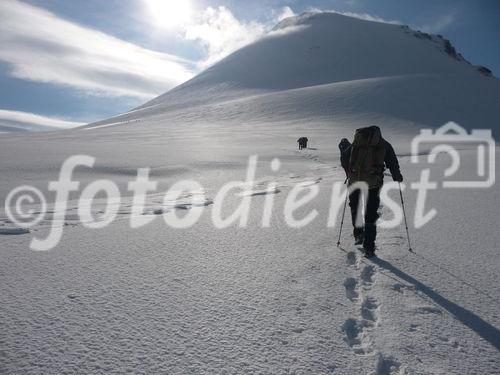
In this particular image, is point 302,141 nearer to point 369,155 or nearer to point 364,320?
point 369,155

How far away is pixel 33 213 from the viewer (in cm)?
636

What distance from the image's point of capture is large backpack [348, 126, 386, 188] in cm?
437

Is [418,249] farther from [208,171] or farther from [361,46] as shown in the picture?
[361,46]

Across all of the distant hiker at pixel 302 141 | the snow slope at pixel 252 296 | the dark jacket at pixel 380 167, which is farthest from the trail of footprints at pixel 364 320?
the distant hiker at pixel 302 141

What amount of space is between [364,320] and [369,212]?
191 centimetres

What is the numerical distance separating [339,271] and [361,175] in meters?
1.35

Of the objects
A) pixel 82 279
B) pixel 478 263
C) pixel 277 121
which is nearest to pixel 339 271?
pixel 478 263

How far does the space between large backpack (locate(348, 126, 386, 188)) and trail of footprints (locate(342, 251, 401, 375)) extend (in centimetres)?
113

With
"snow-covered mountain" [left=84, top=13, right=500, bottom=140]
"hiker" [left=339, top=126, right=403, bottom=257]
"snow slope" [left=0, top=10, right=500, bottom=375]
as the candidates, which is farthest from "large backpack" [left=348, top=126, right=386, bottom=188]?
"snow-covered mountain" [left=84, top=13, right=500, bottom=140]

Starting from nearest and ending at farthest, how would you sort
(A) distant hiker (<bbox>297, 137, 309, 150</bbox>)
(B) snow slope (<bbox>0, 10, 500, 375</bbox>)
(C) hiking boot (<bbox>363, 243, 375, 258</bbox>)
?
1. (B) snow slope (<bbox>0, 10, 500, 375</bbox>)
2. (C) hiking boot (<bbox>363, 243, 375, 258</bbox>)
3. (A) distant hiker (<bbox>297, 137, 309, 150</bbox>)

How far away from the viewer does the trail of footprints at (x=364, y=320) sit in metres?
2.32

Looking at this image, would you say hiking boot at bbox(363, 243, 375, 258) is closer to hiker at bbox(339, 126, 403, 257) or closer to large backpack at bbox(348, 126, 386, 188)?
hiker at bbox(339, 126, 403, 257)

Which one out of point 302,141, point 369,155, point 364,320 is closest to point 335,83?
point 302,141

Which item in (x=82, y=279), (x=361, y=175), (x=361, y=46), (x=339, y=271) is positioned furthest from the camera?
(x=361, y=46)
